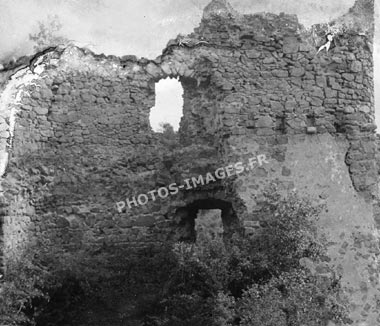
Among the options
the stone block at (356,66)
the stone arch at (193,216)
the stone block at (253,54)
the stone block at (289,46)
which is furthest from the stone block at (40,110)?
the stone block at (356,66)

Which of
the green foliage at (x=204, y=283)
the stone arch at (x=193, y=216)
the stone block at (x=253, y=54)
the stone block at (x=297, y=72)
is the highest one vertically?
the stone block at (x=253, y=54)

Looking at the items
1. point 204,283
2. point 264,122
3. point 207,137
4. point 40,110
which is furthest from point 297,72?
point 40,110

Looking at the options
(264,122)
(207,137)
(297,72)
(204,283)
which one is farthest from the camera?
(207,137)

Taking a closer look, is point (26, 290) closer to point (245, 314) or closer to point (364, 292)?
point (245, 314)

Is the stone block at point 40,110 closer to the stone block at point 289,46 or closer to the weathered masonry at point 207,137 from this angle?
the weathered masonry at point 207,137

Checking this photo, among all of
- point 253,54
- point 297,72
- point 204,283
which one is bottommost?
point 204,283

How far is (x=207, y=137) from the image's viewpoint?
9195mm

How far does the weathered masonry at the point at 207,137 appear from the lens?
8422 mm

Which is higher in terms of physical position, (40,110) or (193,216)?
(40,110)

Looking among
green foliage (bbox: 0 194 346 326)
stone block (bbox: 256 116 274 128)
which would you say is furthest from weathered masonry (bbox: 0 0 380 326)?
green foliage (bbox: 0 194 346 326)

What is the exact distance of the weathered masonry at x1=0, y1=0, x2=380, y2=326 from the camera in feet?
27.6

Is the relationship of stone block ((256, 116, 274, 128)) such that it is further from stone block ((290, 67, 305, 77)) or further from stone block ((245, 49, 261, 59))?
stone block ((245, 49, 261, 59))

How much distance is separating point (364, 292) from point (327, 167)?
1.64 metres

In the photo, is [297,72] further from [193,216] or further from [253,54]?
[193,216]
